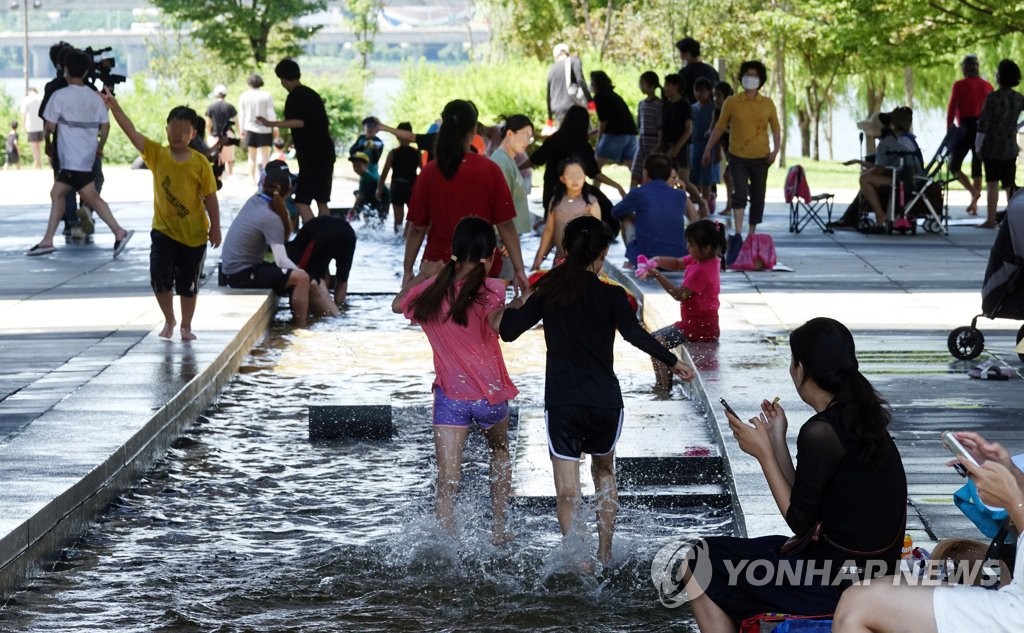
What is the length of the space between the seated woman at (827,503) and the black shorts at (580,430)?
59.3 inches

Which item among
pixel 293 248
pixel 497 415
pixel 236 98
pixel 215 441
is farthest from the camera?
pixel 236 98

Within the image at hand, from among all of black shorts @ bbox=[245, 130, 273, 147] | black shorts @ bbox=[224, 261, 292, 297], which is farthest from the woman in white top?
black shorts @ bbox=[224, 261, 292, 297]

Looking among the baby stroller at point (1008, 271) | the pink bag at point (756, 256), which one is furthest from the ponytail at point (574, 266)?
the pink bag at point (756, 256)

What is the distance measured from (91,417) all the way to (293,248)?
5495 mm

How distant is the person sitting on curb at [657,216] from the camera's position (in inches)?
528

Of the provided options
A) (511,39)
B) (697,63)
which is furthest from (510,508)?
(511,39)

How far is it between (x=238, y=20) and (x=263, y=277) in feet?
115

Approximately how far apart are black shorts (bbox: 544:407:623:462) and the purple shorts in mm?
356

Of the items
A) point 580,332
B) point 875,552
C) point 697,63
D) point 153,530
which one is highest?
point 697,63

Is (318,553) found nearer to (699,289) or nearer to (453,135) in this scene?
(453,135)

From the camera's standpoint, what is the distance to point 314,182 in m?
15.8

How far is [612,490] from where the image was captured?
6547 mm

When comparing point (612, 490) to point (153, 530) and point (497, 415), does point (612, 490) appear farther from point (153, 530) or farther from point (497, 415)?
point (153, 530)

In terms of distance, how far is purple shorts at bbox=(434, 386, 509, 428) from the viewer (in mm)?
6621
